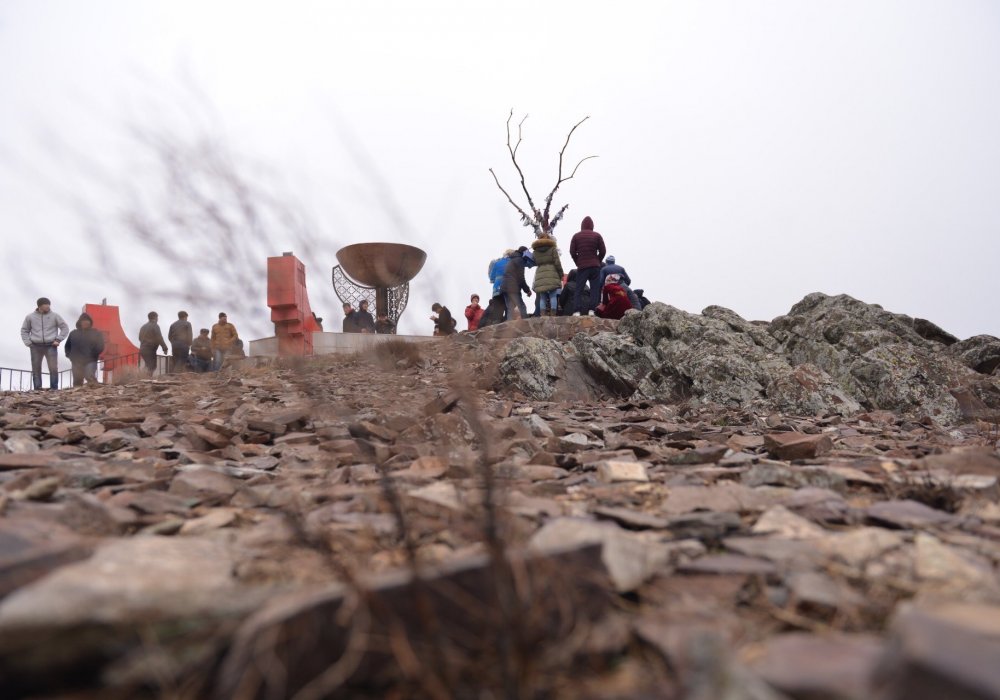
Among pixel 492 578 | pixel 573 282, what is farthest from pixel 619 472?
pixel 573 282

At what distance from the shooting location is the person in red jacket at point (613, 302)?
1037 centimetres

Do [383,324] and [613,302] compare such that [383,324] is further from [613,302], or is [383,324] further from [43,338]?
[43,338]

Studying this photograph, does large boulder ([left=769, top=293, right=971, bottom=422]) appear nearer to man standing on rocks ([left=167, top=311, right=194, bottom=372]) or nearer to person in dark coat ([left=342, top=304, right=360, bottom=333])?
person in dark coat ([left=342, top=304, right=360, bottom=333])

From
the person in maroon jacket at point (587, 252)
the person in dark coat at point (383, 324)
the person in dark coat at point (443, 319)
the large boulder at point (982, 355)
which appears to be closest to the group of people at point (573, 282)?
the person in maroon jacket at point (587, 252)

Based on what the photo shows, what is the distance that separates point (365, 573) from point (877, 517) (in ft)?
5.00

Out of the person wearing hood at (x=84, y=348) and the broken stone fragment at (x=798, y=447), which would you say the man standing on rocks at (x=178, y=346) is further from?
the broken stone fragment at (x=798, y=447)

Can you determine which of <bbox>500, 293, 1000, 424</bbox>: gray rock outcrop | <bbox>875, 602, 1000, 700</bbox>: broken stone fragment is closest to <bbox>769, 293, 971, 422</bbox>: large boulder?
<bbox>500, 293, 1000, 424</bbox>: gray rock outcrop

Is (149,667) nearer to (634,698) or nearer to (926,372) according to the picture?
(634,698)

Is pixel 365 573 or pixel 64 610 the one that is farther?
pixel 365 573

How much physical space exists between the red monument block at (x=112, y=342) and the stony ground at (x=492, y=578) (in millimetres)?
12761

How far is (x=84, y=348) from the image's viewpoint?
9.23 metres

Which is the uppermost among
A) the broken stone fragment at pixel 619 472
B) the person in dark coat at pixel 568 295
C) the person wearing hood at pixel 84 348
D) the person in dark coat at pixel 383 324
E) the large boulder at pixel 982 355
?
the person in dark coat at pixel 568 295

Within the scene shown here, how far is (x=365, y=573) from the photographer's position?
138 centimetres

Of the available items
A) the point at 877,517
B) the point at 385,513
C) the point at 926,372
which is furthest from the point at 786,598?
the point at 926,372
